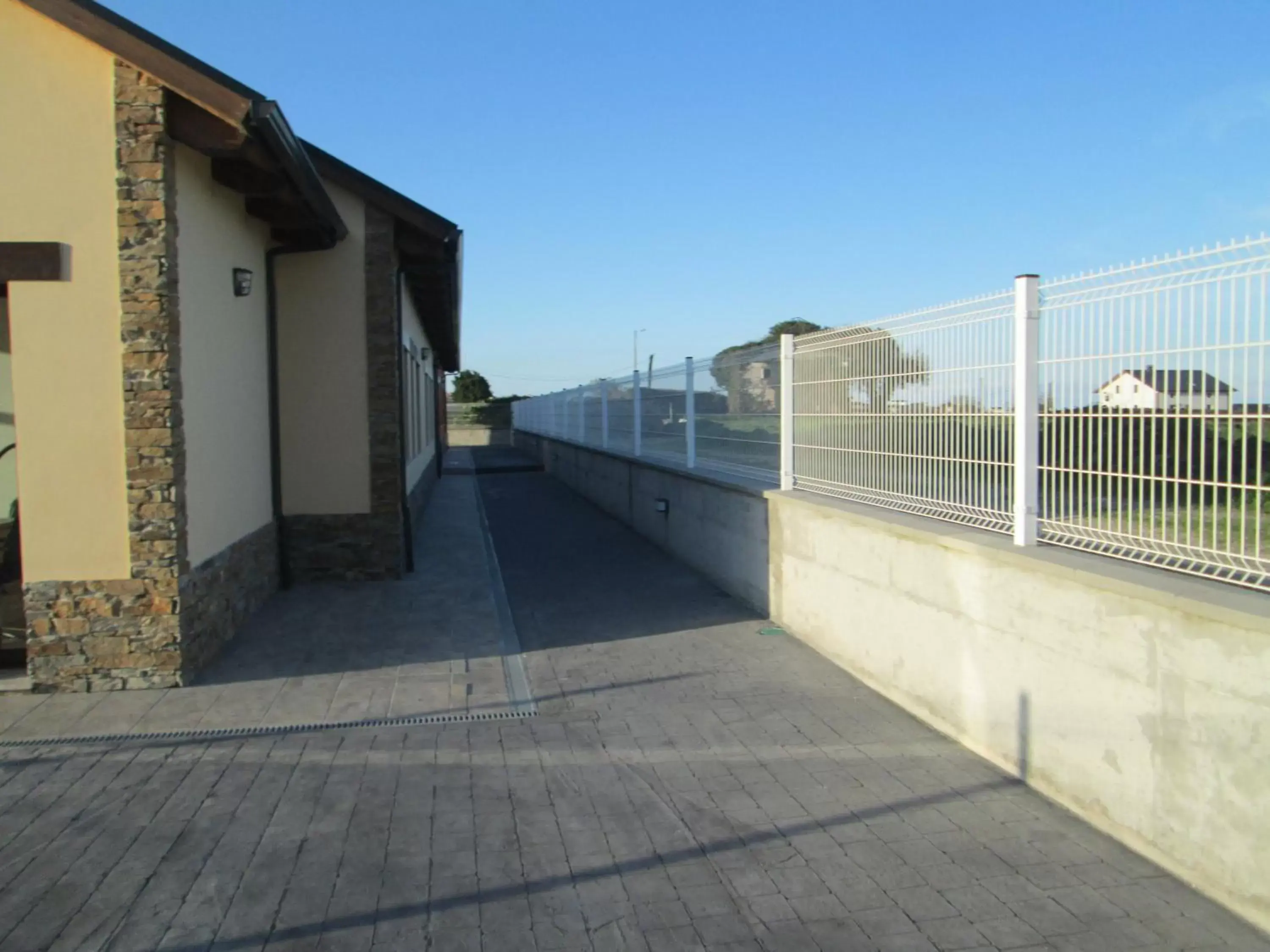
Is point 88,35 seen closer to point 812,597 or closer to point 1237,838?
point 812,597

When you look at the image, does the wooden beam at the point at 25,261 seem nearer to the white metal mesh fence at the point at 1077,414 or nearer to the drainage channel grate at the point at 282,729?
the drainage channel grate at the point at 282,729

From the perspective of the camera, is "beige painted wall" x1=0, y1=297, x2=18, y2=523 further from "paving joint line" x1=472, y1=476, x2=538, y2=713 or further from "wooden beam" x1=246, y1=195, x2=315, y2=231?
"paving joint line" x1=472, y1=476, x2=538, y2=713

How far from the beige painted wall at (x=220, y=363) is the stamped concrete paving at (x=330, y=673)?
828 millimetres

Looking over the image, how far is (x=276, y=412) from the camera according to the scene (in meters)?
9.62

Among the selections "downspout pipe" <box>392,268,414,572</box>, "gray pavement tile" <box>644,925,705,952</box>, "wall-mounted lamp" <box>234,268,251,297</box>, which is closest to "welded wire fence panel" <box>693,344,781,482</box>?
Result: "downspout pipe" <box>392,268,414,572</box>

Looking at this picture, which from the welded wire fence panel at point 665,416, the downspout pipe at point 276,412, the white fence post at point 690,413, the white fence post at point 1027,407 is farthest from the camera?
the welded wire fence panel at point 665,416

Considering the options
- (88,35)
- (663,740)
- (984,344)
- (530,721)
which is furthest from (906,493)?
(88,35)

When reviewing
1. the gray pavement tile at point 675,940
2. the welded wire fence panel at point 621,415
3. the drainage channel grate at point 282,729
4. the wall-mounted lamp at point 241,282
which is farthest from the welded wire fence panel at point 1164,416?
the welded wire fence panel at point 621,415

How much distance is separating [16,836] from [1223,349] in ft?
17.0

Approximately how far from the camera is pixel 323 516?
32.3 feet

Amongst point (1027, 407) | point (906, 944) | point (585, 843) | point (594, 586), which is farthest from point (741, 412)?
point (906, 944)

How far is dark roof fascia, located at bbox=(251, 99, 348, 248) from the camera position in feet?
21.1

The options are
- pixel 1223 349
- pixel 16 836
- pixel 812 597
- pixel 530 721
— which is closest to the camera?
pixel 1223 349

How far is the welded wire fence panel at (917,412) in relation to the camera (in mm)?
5305
